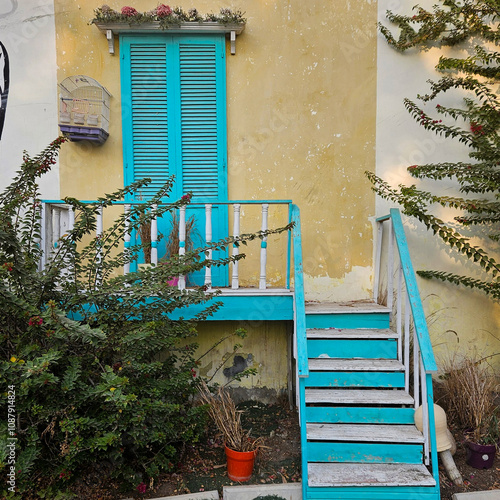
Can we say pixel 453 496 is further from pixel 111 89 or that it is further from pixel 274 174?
pixel 111 89

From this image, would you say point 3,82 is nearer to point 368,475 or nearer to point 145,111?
point 145,111

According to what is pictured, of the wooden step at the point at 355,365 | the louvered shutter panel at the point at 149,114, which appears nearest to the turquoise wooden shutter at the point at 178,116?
the louvered shutter panel at the point at 149,114

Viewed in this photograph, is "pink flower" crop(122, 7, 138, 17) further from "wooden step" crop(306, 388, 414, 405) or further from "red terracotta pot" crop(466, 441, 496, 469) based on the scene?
"red terracotta pot" crop(466, 441, 496, 469)

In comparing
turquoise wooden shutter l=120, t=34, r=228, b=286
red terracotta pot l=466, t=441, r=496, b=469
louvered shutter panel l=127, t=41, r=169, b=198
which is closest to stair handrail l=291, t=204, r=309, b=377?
turquoise wooden shutter l=120, t=34, r=228, b=286

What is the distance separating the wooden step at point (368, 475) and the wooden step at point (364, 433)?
0.59 feet

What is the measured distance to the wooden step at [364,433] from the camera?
3.20 metres

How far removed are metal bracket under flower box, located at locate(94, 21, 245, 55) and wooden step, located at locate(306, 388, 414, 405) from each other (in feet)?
12.4

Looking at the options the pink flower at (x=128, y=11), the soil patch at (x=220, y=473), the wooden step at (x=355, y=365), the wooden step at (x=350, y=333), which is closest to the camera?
the soil patch at (x=220, y=473)

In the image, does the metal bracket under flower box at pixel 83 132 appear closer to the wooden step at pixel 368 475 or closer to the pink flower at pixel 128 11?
the pink flower at pixel 128 11

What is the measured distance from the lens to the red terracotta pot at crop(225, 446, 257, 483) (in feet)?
10.5

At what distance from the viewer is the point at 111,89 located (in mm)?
4707

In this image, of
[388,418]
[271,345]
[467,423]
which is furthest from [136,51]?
[467,423]

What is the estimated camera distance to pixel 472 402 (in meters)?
3.69

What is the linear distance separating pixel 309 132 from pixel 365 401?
9.63 feet
